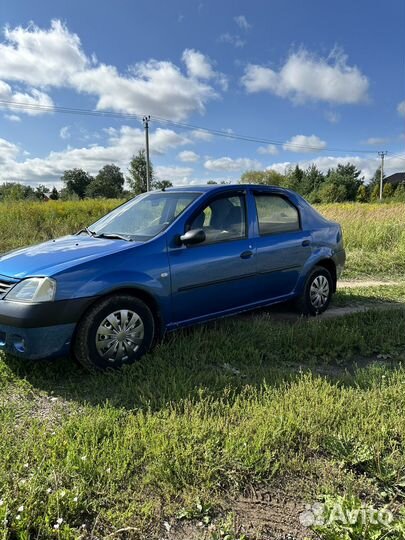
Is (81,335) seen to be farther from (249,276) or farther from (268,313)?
(268,313)

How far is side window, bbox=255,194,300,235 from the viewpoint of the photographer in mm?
4969

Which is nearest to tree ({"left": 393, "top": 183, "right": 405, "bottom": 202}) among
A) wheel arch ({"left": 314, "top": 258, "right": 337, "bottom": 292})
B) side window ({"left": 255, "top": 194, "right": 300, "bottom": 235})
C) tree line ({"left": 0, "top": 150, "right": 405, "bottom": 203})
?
tree line ({"left": 0, "top": 150, "right": 405, "bottom": 203})

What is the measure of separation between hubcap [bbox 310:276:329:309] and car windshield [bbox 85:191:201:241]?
6.84 feet

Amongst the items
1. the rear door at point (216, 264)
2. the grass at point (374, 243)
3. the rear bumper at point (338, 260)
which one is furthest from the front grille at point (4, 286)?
the grass at point (374, 243)

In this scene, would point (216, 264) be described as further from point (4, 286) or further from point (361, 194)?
point (361, 194)

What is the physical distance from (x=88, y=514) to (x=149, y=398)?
1.10 meters

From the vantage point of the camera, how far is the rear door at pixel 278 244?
4883mm

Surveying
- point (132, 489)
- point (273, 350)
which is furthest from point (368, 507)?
point (273, 350)

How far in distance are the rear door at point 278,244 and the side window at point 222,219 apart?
24 cm

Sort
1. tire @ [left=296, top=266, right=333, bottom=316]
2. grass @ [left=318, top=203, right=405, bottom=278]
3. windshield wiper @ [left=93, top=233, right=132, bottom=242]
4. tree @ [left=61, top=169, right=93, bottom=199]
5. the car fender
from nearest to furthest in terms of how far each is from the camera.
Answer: windshield wiper @ [left=93, top=233, right=132, bottom=242]
the car fender
tire @ [left=296, top=266, right=333, bottom=316]
grass @ [left=318, top=203, right=405, bottom=278]
tree @ [left=61, top=169, right=93, bottom=199]

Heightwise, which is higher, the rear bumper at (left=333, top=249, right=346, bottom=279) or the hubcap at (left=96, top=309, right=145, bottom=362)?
the rear bumper at (left=333, top=249, right=346, bottom=279)

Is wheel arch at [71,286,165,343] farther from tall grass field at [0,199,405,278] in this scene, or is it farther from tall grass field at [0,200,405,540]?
tall grass field at [0,199,405,278]

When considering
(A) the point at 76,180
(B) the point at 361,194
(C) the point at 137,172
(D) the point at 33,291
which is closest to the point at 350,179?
(B) the point at 361,194

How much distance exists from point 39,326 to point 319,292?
367cm
